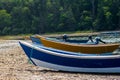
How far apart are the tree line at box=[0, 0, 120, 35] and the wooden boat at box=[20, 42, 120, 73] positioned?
55586mm

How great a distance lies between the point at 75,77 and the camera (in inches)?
621

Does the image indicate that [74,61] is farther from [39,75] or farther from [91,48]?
[91,48]

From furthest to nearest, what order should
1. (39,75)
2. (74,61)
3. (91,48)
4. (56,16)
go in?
1. (56,16)
2. (91,48)
3. (74,61)
4. (39,75)

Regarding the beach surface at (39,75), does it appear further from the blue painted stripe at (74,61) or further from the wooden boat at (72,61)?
the blue painted stripe at (74,61)

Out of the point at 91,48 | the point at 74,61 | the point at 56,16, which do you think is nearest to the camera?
the point at 74,61

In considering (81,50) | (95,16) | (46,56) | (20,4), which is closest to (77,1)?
(95,16)

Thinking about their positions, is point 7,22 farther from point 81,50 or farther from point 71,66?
point 71,66

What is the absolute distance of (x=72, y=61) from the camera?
1686cm

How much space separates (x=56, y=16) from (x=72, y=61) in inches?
2556

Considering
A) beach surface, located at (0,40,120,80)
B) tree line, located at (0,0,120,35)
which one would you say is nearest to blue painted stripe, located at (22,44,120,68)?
beach surface, located at (0,40,120,80)

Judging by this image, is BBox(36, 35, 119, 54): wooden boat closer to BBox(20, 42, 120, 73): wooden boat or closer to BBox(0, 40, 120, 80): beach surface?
BBox(0, 40, 120, 80): beach surface

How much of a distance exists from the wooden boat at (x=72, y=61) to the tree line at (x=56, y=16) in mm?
55586

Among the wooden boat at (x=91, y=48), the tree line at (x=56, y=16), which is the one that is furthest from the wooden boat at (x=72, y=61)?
the tree line at (x=56, y=16)

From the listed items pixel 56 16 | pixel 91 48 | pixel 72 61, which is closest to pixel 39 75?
pixel 72 61
